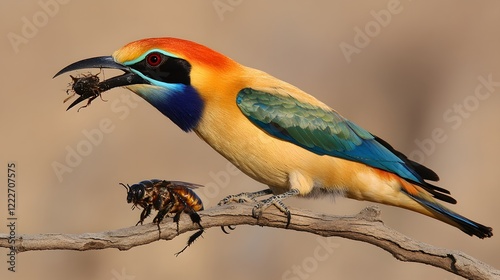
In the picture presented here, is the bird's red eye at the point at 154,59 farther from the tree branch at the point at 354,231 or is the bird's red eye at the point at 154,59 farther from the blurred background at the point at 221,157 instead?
the blurred background at the point at 221,157

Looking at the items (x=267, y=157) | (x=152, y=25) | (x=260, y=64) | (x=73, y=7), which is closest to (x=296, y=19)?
(x=260, y=64)

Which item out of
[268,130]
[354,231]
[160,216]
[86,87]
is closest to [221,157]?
[268,130]

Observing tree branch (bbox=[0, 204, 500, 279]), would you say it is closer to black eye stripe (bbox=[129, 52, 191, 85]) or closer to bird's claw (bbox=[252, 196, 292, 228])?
bird's claw (bbox=[252, 196, 292, 228])

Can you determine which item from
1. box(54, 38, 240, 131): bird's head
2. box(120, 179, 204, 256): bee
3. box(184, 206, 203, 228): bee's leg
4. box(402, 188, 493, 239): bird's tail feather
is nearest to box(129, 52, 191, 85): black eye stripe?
box(54, 38, 240, 131): bird's head

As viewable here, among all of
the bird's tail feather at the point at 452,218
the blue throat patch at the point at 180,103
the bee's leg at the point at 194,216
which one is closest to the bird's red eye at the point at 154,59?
the blue throat patch at the point at 180,103

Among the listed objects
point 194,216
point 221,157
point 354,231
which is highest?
point 221,157

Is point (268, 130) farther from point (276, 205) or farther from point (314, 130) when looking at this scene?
point (276, 205)
